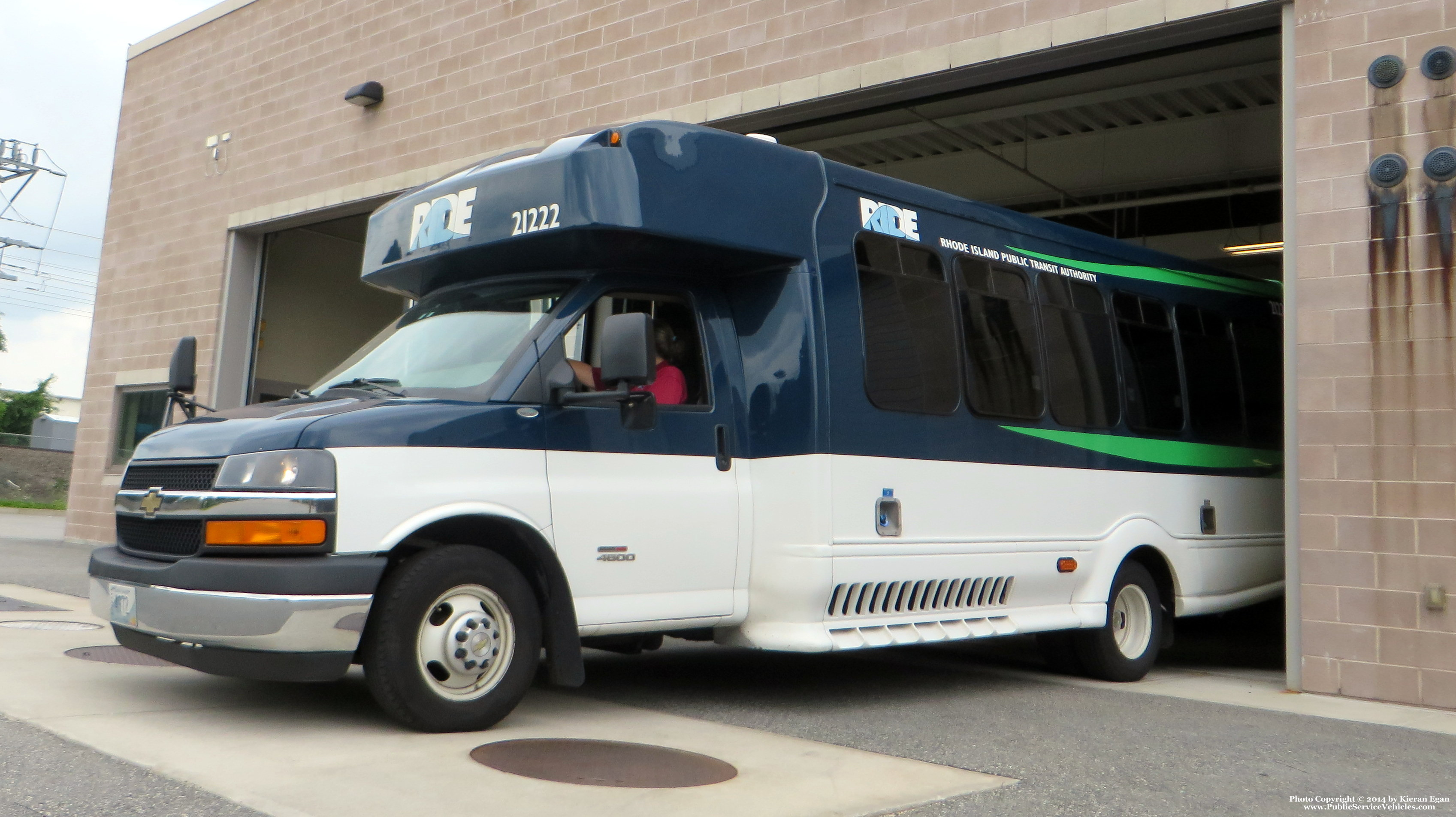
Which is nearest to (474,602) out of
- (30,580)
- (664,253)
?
(664,253)

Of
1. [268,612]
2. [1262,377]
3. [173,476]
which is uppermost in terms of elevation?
[1262,377]

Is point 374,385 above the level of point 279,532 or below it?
above

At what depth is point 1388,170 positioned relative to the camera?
7.56 m

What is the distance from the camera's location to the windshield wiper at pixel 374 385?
5.69 metres

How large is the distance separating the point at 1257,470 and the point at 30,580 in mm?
10958

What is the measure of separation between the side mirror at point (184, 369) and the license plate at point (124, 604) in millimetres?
1411

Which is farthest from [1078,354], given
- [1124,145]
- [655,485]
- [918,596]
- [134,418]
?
[134,418]

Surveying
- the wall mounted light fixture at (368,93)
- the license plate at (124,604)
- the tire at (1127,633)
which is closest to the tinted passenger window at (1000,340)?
the tire at (1127,633)

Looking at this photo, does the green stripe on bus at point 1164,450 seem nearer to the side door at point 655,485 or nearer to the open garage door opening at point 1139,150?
the open garage door opening at point 1139,150

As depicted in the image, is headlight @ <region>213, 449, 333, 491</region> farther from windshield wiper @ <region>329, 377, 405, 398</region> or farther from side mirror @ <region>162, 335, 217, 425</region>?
side mirror @ <region>162, 335, 217, 425</region>

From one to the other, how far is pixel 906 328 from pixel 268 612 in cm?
375

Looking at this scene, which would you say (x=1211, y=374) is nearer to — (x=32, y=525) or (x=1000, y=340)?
(x=1000, y=340)

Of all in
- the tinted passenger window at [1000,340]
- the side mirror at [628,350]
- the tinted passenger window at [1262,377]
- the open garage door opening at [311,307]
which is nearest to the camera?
the side mirror at [628,350]

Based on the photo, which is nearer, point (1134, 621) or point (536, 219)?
point (536, 219)
